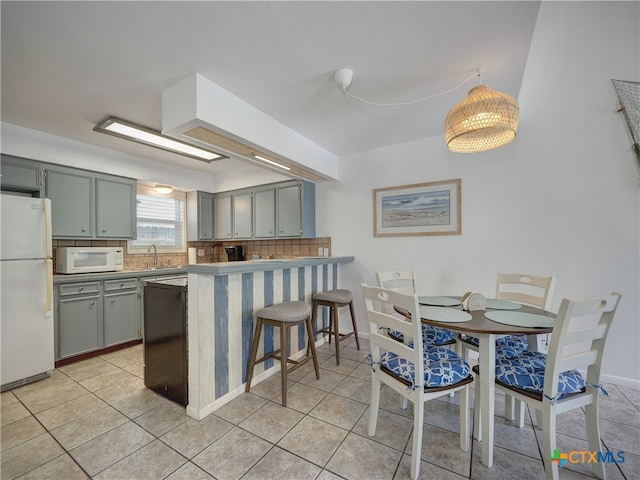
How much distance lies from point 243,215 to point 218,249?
3.69 ft

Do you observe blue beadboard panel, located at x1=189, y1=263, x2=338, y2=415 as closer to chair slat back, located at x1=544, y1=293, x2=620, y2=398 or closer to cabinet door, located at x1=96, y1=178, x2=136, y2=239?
chair slat back, located at x1=544, y1=293, x2=620, y2=398

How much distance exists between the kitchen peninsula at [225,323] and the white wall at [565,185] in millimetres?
1799

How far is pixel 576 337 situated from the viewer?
1285 mm

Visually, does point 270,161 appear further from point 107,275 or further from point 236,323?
point 107,275

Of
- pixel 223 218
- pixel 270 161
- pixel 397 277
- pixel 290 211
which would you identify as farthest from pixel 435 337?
pixel 223 218

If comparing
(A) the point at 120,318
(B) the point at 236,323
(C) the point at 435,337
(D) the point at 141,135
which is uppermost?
(D) the point at 141,135

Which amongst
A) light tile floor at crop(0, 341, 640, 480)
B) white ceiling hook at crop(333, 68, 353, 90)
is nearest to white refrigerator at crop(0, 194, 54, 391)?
light tile floor at crop(0, 341, 640, 480)

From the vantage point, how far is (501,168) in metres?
2.69

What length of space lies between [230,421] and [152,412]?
0.62 metres

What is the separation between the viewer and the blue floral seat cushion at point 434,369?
146 centimetres

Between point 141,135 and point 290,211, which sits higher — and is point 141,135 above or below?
above

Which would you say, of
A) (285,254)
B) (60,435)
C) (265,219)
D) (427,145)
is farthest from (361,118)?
(60,435)

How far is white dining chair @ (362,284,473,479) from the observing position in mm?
1396

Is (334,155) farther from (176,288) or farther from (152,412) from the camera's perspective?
(152,412)
